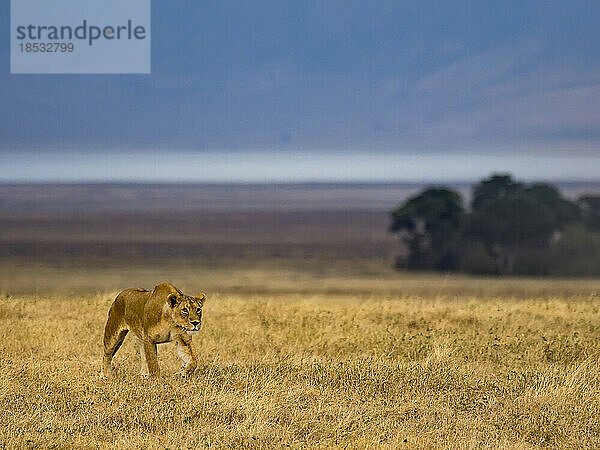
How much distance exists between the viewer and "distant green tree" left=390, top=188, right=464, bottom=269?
55.3 metres

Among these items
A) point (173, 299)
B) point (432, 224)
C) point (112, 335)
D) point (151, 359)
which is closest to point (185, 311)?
point (173, 299)

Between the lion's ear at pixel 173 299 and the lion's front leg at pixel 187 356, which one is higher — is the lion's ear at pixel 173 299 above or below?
above

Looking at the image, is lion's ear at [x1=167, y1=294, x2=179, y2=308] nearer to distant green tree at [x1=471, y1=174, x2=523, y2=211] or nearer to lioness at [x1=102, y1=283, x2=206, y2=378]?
lioness at [x1=102, y1=283, x2=206, y2=378]

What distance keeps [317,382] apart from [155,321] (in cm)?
244

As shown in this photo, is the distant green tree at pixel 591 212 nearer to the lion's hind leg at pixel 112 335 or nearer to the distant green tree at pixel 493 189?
the distant green tree at pixel 493 189

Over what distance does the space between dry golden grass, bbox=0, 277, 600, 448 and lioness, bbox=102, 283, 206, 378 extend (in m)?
0.41

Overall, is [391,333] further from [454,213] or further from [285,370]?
[454,213]

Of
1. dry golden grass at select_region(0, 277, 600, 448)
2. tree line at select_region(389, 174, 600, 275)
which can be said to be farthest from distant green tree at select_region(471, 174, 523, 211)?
dry golden grass at select_region(0, 277, 600, 448)

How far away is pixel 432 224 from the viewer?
57.6m

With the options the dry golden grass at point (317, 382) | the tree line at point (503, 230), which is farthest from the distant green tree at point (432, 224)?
the dry golden grass at point (317, 382)

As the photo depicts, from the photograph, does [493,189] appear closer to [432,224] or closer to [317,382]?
[432,224]

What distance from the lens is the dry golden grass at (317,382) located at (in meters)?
9.12

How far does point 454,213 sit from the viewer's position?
57938mm

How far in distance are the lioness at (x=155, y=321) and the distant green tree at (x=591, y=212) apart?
4980 cm
